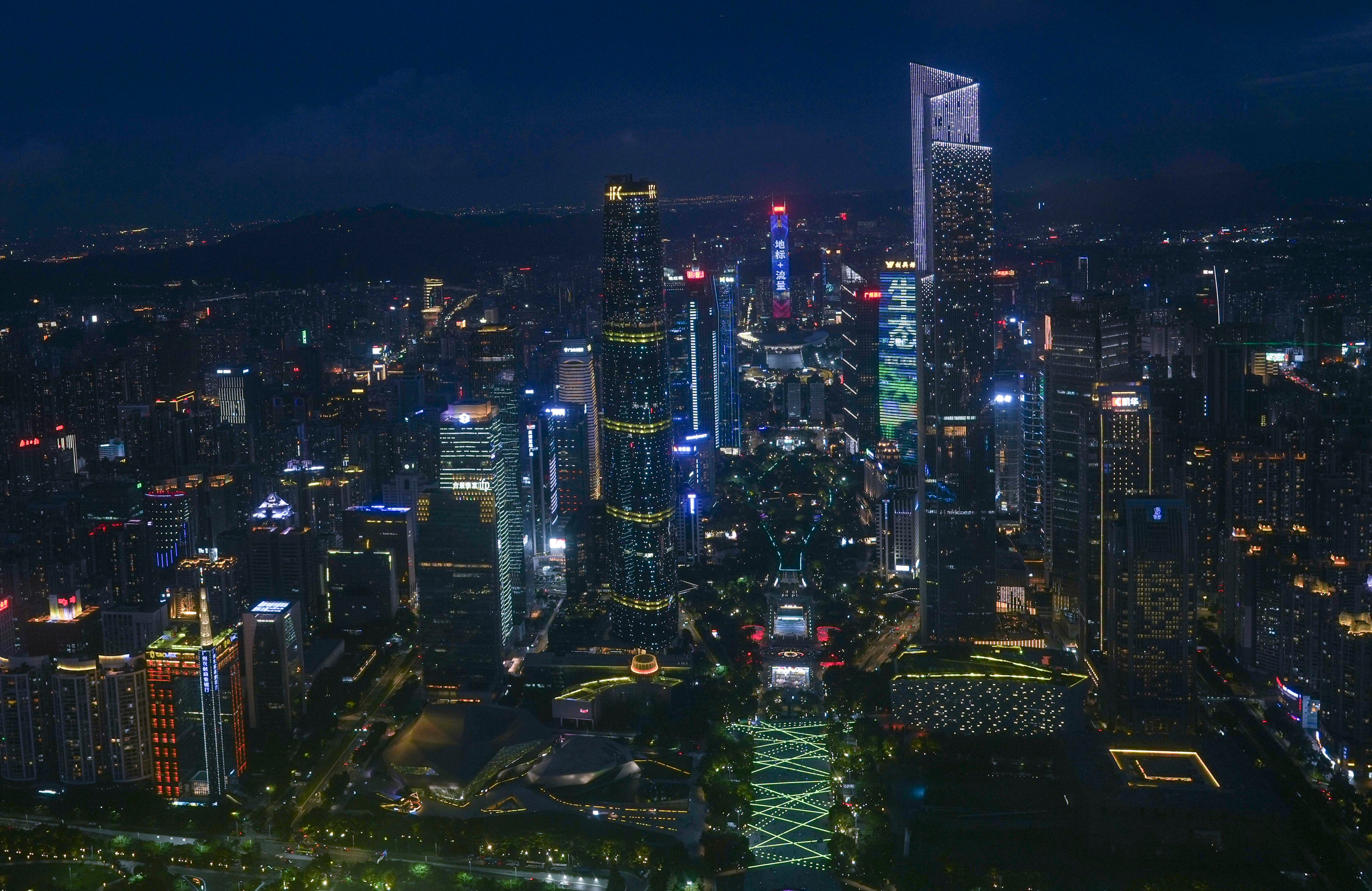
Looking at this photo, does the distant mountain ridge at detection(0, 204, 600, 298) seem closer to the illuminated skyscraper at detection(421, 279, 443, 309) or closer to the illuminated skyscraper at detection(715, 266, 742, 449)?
the illuminated skyscraper at detection(421, 279, 443, 309)

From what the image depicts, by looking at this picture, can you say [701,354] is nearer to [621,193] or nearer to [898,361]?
[898,361]

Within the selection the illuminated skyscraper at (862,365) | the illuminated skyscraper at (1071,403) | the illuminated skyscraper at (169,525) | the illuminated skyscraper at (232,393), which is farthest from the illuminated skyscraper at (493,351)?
the illuminated skyscraper at (1071,403)

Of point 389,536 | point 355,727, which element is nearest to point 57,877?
point 355,727

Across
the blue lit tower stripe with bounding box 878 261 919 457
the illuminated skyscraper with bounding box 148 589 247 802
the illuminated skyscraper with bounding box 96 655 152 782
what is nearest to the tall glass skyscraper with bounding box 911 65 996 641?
the blue lit tower stripe with bounding box 878 261 919 457

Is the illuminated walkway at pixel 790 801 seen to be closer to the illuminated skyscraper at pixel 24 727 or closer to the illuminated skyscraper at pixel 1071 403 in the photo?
the illuminated skyscraper at pixel 1071 403

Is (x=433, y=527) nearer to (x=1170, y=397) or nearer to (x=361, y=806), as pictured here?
(x=361, y=806)
